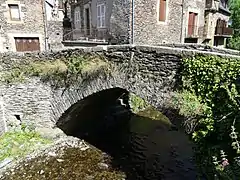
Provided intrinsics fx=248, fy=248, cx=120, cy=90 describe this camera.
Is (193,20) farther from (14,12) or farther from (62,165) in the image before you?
(62,165)

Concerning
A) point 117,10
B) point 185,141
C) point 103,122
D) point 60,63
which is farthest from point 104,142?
point 117,10

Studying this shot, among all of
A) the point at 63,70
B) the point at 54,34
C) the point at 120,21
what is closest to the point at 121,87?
the point at 63,70

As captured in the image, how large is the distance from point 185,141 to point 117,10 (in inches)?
293

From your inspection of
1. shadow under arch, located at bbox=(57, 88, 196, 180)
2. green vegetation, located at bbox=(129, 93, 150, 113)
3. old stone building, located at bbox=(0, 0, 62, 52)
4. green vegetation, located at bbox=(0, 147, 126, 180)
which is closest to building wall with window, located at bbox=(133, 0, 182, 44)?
green vegetation, located at bbox=(129, 93, 150, 113)

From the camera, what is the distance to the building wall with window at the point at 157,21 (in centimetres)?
1273

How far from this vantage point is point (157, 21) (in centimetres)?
1367

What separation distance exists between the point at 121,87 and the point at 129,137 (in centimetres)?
400

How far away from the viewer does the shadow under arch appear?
8.04 metres

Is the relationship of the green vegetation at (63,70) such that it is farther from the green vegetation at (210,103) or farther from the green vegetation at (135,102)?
the green vegetation at (135,102)

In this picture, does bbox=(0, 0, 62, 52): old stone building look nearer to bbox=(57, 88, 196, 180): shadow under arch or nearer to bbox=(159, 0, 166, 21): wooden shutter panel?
bbox=(57, 88, 196, 180): shadow under arch

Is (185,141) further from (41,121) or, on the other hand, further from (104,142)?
(41,121)

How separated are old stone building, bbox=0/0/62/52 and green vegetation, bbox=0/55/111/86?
705 cm

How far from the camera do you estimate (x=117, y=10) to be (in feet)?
42.5

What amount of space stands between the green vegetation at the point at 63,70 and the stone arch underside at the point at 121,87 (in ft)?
0.81
